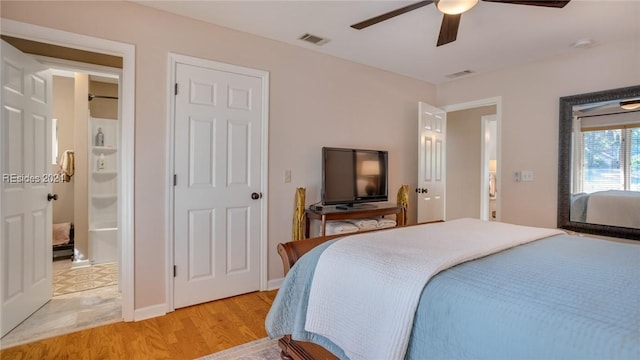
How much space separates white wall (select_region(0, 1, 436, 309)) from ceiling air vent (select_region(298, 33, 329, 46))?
7.6 inches

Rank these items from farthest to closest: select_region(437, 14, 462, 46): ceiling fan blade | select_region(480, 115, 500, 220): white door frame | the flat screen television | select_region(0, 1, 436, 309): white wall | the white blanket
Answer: select_region(480, 115, 500, 220): white door frame
the flat screen television
select_region(0, 1, 436, 309): white wall
select_region(437, 14, 462, 46): ceiling fan blade
the white blanket

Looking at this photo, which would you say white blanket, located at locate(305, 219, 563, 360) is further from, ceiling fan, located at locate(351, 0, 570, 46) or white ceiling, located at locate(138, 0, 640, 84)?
white ceiling, located at locate(138, 0, 640, 84)

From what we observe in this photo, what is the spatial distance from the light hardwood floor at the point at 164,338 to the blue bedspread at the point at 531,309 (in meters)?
1.07

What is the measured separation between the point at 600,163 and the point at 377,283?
3242 millimetres

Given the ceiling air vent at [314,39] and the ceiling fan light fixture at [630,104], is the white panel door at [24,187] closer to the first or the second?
the ceiling air vent at [314,39]

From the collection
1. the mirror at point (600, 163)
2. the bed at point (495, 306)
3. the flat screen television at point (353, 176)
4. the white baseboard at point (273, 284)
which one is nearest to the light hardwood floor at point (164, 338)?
the white baseboard at point (273, 284)

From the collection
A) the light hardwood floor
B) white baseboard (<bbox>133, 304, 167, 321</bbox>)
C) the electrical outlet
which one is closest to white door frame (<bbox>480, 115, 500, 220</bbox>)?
the electrical outlet

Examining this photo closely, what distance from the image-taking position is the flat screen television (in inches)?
124

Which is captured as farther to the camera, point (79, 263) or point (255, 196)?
point (79, 263)

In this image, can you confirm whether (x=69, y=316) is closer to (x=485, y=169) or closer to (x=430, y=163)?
(x=430, y=163)

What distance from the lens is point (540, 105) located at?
342 cm

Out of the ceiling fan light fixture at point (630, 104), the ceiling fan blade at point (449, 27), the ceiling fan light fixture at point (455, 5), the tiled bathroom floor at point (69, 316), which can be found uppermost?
the ceiling fan blade at point (449, 27)

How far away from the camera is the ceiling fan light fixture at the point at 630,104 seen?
2.85m

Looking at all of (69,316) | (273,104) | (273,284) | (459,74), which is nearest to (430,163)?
(459,74)
